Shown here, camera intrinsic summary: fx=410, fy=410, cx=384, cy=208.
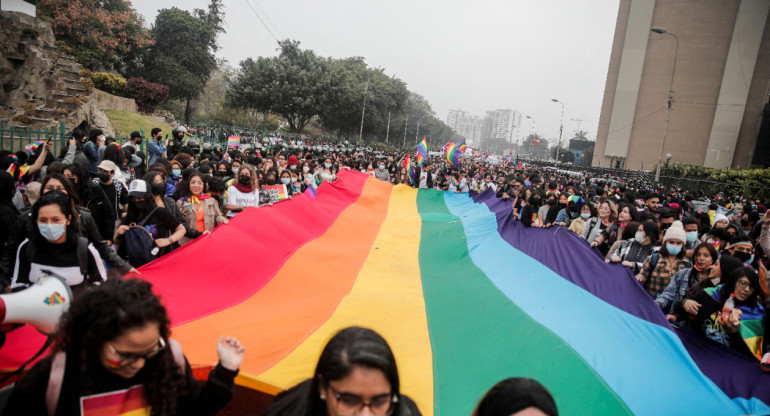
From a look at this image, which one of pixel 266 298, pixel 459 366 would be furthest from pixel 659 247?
pixel 266 298

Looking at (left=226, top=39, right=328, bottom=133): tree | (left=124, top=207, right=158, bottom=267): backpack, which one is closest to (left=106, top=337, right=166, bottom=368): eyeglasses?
(left=124, top=207, right=158, bottom=267): backpack

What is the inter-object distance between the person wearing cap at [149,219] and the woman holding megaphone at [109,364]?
257cm

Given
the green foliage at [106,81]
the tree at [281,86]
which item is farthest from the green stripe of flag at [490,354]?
the tree at [281,86]

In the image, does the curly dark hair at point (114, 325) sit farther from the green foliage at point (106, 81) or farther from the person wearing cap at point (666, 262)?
the green foliage at point (106, 81)

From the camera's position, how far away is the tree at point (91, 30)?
2661cm

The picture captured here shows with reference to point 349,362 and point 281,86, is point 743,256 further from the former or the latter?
point 281,86

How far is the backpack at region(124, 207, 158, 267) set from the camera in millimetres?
3938

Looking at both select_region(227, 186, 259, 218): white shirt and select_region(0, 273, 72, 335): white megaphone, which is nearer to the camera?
select_region(0, 273, 72, 335): white megaphone

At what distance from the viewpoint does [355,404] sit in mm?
1486

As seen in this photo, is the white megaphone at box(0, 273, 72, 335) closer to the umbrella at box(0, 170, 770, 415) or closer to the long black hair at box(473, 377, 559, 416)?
the umbrella at box(0, 170, 770, 415)

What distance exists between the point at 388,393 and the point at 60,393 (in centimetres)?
123

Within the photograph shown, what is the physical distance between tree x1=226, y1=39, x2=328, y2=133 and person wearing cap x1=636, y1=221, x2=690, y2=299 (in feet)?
126

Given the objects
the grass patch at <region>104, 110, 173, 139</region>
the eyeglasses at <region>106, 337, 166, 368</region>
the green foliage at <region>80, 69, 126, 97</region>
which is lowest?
the eyeglasses at <region>106, 337, 166, 368</region>

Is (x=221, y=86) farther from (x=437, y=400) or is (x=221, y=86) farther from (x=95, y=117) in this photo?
(x=437, y=400)
